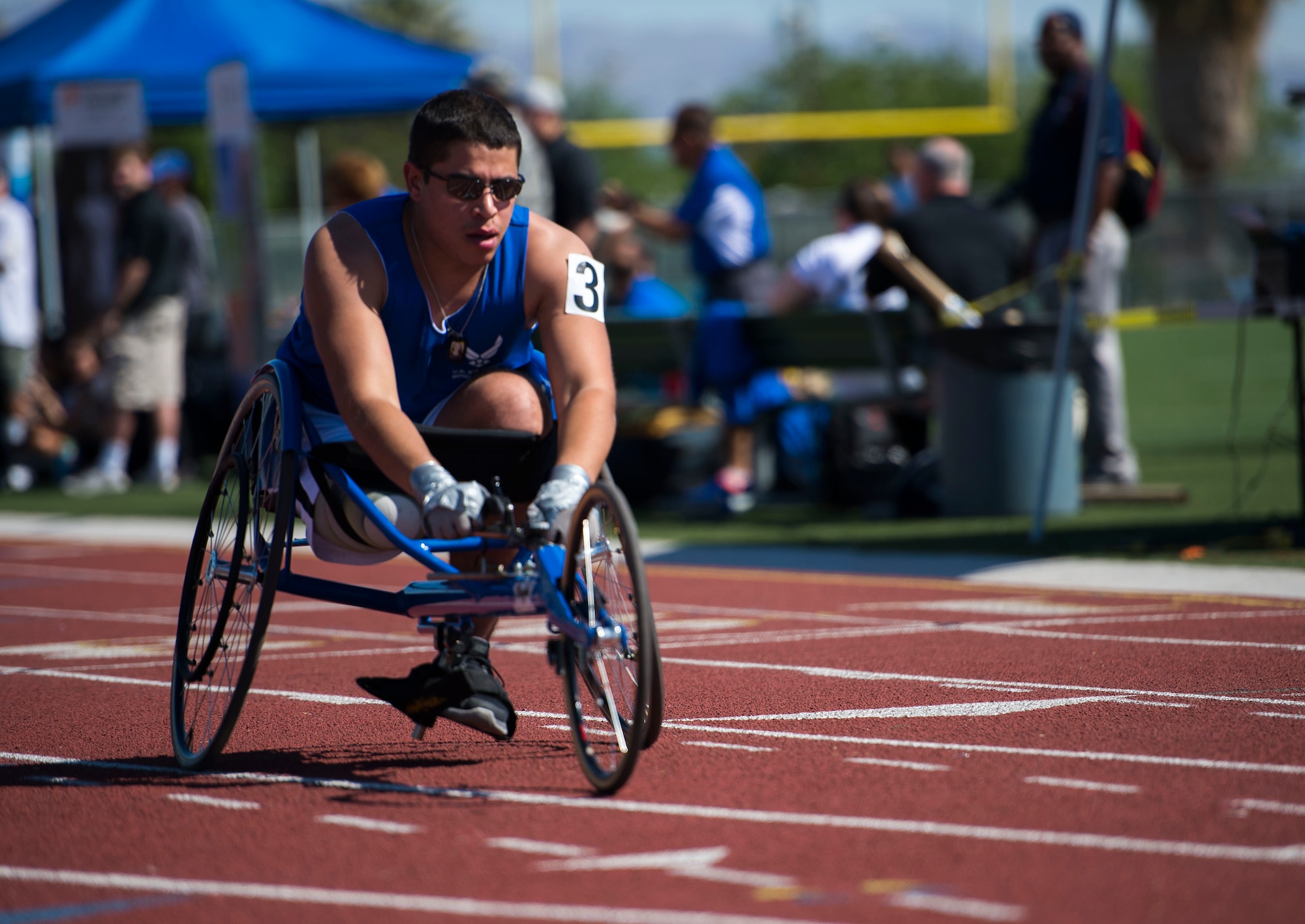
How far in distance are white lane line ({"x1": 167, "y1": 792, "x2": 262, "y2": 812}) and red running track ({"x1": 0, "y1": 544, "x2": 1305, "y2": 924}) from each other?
0.04ft

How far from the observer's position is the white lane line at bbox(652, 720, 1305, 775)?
4383mm

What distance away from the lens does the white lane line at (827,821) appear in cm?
365

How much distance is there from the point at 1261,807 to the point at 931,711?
4.39 feet

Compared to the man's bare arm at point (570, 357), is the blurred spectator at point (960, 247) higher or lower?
higher

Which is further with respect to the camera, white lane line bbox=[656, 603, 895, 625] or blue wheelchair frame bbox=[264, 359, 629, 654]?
white lane line bbox=[656, 603, 895, 625]

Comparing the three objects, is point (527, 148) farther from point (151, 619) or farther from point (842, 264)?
point (151, 619)

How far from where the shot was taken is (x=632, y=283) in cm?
1345

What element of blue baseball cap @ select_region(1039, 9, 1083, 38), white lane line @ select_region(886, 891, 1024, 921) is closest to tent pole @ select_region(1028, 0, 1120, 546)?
blue baseball cap @ select_region(1039, 9, 1083, 38)

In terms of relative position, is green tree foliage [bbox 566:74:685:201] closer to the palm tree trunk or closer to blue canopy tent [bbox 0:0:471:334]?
the palm tree trunk

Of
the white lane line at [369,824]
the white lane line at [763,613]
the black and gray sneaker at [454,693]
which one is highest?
the black and gray sneaker at [454,693]

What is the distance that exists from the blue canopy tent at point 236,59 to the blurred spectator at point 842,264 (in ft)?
14.1

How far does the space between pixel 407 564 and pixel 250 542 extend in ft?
15.3

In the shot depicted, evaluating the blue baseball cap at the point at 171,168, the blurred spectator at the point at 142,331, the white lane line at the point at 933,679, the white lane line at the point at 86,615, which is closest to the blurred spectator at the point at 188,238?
the blue baseball cap at the point at 171,168

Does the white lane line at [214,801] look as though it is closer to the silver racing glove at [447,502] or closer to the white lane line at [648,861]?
the silver racing glove at [447,502]
